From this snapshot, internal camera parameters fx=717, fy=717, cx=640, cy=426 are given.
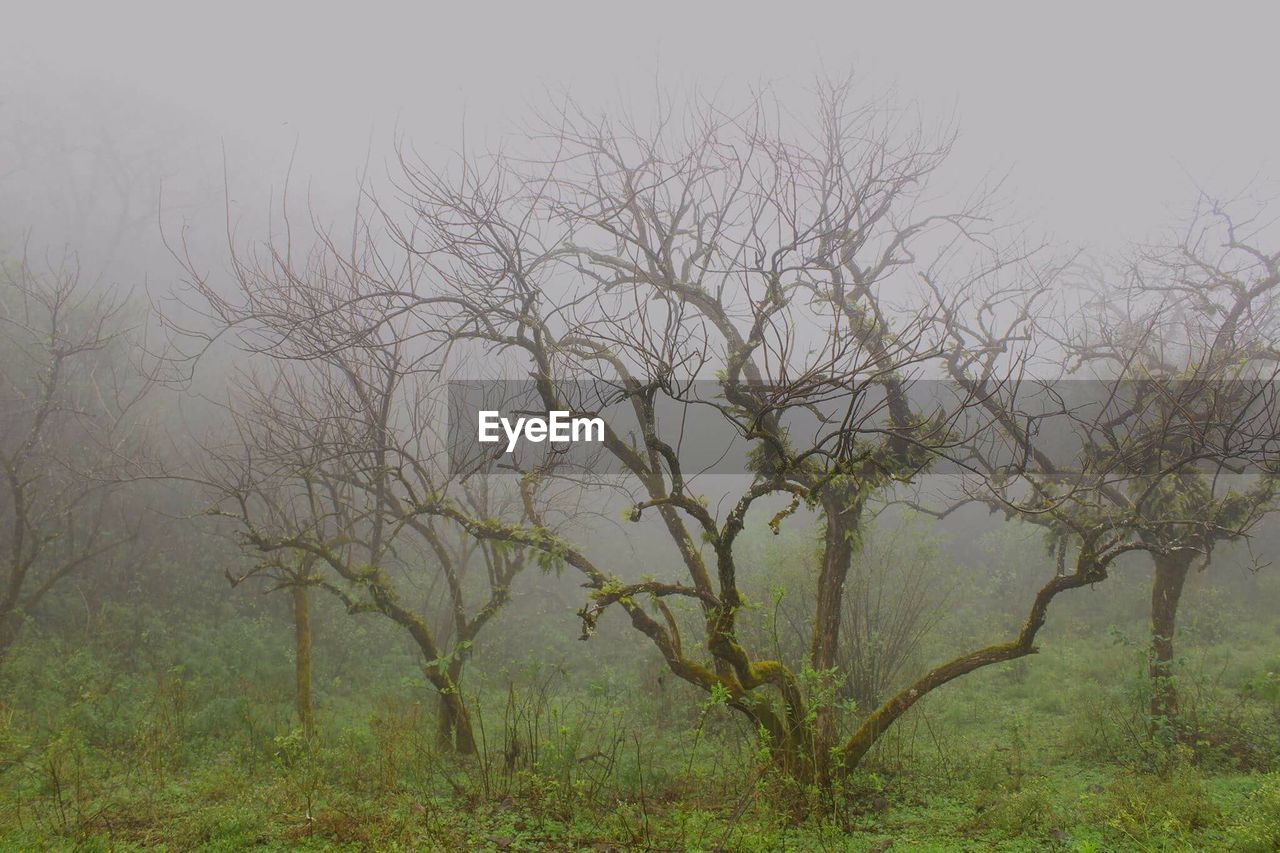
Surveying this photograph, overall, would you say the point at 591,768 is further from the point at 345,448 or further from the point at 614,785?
the point at 345,448

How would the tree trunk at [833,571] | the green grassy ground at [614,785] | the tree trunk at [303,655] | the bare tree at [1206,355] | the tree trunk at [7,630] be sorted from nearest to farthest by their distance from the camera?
the green grassy ground at [614,785] → the tree trunk at [833,571] → the bare tree at [1206,355] → the tree trunk at [303,655] → the tree trunk at [7,630]

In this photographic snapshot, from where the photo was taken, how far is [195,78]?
50625mm

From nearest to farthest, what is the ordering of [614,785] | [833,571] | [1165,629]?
[614,785], [833,571], [1165,629]

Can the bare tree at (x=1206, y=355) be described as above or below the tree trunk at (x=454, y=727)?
above

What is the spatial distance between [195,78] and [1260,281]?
61.7 meters

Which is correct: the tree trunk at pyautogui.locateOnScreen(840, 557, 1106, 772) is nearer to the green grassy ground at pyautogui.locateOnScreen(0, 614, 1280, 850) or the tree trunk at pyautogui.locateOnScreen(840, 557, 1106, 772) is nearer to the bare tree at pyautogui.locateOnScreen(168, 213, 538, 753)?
the green grassy ground at pyautogui.locateOnScreen(0, 614, 1280, 850)

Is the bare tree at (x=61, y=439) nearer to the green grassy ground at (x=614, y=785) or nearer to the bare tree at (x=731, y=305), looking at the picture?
the green grassy ground at (x=614, y=785)

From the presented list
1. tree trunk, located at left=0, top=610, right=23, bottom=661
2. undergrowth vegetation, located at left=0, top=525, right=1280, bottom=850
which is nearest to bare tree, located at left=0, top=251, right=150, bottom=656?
tree trunk, located at left=0, top=610, right=23, bottom=661

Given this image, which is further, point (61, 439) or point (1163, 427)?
point (61, 439)

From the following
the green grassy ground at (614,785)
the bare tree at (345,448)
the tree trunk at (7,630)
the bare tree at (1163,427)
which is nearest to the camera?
the green grassy ground at (614,785)

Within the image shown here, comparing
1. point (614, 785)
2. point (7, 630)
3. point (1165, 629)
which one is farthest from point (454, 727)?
point (1165, 629)

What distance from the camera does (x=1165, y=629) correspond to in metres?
7.68

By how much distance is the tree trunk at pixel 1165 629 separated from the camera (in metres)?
7.46

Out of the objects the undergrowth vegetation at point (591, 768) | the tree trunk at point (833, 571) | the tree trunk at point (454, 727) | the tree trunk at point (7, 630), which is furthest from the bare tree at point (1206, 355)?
the tree trunk at point (7, 630)
